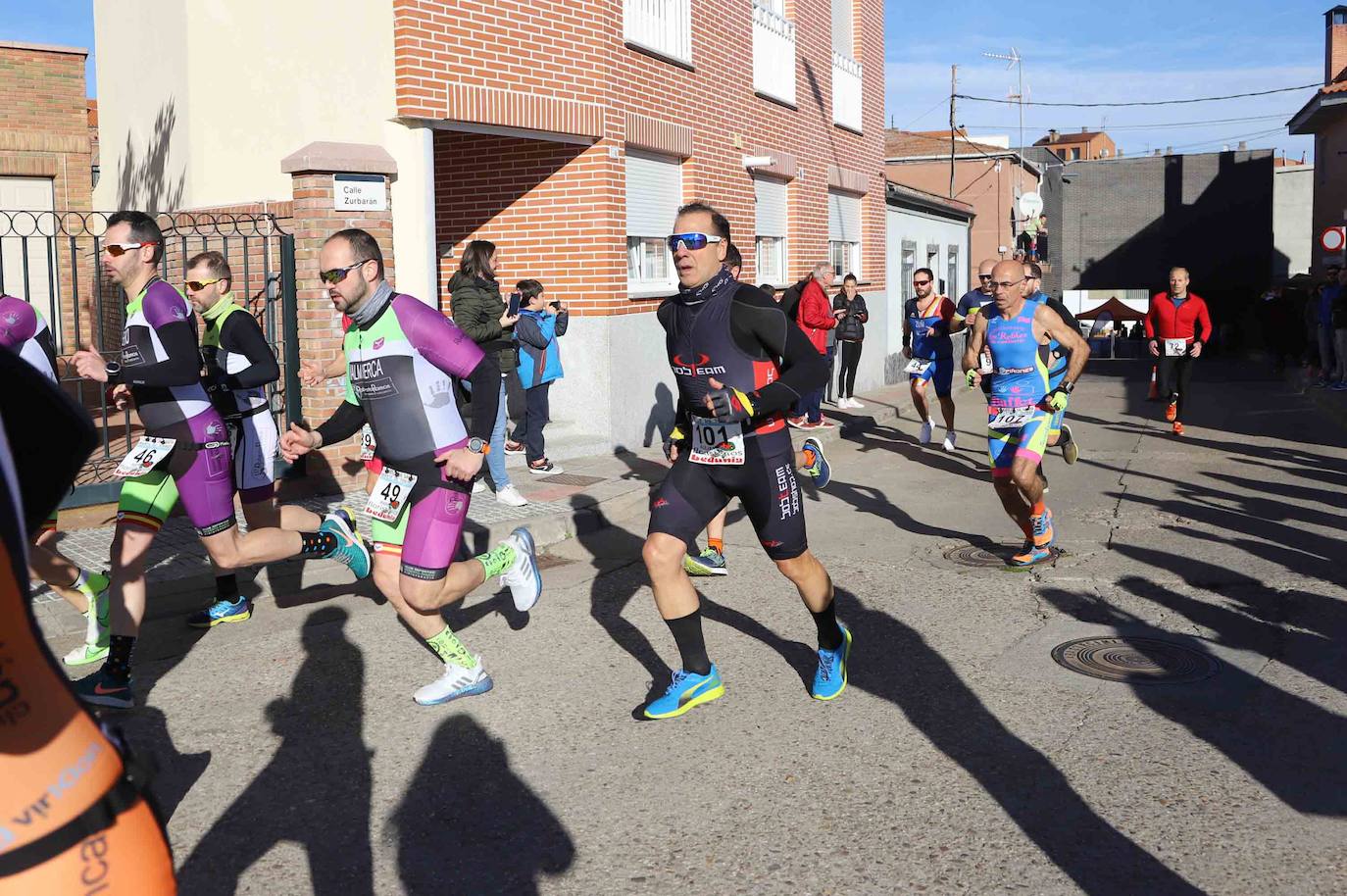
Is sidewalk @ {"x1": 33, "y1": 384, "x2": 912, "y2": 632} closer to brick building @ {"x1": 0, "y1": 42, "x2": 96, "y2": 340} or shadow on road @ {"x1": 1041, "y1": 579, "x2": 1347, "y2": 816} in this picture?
shadow on road @ {"x1": 1041, "y1": 579, "x2": 1347, "y2": 816}

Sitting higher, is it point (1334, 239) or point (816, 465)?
point (1334, 239)

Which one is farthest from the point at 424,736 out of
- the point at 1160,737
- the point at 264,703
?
the point at 1160,737

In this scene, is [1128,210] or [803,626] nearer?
[803,626]

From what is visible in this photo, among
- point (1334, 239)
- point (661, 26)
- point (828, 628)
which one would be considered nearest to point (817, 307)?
point (661, 26)

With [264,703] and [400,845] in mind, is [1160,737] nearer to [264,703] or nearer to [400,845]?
[400,845]

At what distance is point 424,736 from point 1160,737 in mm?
2836

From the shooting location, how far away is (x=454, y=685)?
5492 mm

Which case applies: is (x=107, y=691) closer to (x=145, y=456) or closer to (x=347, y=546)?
(x=145, y=456)

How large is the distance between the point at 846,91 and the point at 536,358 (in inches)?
481

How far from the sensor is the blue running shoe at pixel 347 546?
20.4 feet

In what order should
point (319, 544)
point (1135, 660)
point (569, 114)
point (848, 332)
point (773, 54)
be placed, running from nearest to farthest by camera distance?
point (1135, 660)
point (319, 544)
point (569, 114)
point (848, 332)
point (773, 54)

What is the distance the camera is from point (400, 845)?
13.2 feet

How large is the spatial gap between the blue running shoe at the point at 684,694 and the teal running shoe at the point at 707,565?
8.19 ft

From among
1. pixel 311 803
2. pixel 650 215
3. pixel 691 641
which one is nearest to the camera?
pixel 311 803
